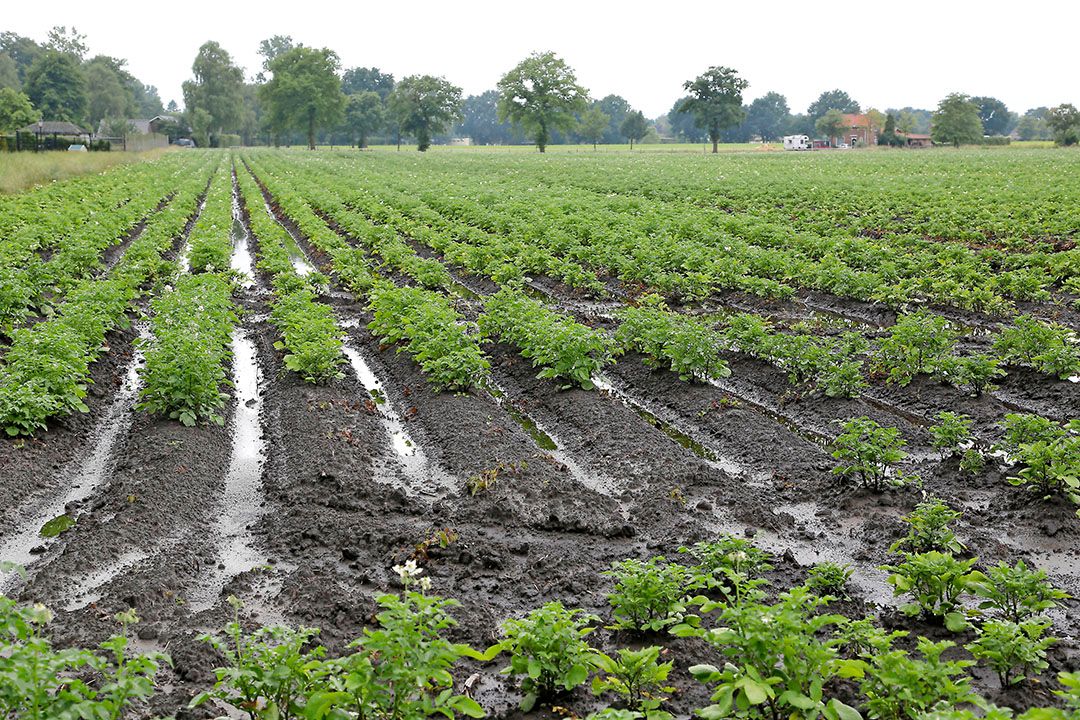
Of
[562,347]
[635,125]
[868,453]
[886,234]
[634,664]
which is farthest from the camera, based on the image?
[635,125]

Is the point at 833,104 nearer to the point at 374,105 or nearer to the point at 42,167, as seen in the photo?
the point at 374,105

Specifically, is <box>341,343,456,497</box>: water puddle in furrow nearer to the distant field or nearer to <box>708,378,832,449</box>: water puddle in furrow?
<box>708,378,832,449</box>: water puddle in furrow

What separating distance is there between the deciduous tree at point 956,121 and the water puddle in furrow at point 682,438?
100 m

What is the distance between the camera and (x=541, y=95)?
9988cm

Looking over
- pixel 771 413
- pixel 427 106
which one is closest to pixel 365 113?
pixel 427 106

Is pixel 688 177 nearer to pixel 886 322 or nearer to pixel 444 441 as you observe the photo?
pixel 886 322

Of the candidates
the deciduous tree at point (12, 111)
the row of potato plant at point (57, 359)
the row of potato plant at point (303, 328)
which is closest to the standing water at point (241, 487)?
the row of potato plant at point (303, 328)

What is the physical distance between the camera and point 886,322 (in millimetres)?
14062

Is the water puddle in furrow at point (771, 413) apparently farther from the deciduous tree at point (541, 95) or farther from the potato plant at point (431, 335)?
the deciduous tree at point (541, 95)

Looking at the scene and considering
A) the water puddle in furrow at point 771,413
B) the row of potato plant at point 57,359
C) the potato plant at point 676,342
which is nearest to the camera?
the row of potato plant at point 57,359

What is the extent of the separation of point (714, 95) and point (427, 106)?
32.8 metres

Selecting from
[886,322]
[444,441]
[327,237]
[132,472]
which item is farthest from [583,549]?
[327,237]

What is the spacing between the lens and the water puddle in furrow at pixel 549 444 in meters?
8.27

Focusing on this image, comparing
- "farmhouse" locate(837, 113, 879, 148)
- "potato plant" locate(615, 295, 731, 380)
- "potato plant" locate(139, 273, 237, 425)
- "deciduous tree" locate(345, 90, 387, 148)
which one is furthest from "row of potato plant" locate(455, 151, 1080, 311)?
"farmhouse" locate(837, 113, 879, 148)
